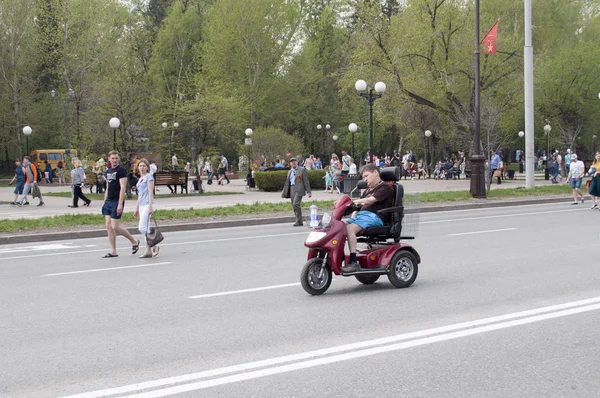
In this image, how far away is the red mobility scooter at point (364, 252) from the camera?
9.01 meters

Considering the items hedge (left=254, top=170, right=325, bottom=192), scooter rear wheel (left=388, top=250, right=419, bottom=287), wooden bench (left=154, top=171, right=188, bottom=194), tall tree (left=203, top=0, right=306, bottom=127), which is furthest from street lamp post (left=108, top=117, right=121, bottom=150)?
tall tree (left=203, top=0, right=306, bottom=127)

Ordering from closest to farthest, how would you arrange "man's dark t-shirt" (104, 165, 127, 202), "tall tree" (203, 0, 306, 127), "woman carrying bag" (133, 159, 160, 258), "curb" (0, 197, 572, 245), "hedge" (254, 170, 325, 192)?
"woman carrying bag" (133, 159, 160, 258) → "man's dark t-shirt" (104, 165, 127, 202) → "curb" (0, 197, 572, 245) → "hedge" (254, 170, 325, 192) → "tall tree" (203, 0, 306, 127)

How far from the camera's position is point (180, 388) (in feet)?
17.9

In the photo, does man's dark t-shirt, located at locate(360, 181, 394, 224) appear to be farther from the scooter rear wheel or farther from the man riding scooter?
the scooter rear wheel

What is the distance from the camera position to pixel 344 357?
6.24m

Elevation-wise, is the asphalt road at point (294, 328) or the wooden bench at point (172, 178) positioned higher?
the wooden bench at point (172, 178)

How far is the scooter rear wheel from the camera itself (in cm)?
942

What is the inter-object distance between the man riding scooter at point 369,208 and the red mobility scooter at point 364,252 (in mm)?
70

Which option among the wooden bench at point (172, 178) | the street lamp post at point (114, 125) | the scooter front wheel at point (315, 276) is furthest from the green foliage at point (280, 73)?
the scooter front wheel at point (315, 276)

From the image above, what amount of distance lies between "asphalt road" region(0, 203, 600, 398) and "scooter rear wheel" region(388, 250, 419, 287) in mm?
143

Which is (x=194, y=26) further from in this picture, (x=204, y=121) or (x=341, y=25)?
(x=204, y=121)

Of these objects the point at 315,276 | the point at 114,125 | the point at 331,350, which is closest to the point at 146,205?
the point at 315,276

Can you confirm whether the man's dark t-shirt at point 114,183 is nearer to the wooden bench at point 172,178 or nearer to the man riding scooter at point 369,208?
the man riding scooter at point 369,208

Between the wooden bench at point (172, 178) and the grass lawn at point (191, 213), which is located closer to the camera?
the grass lawn at point (191, 213)
